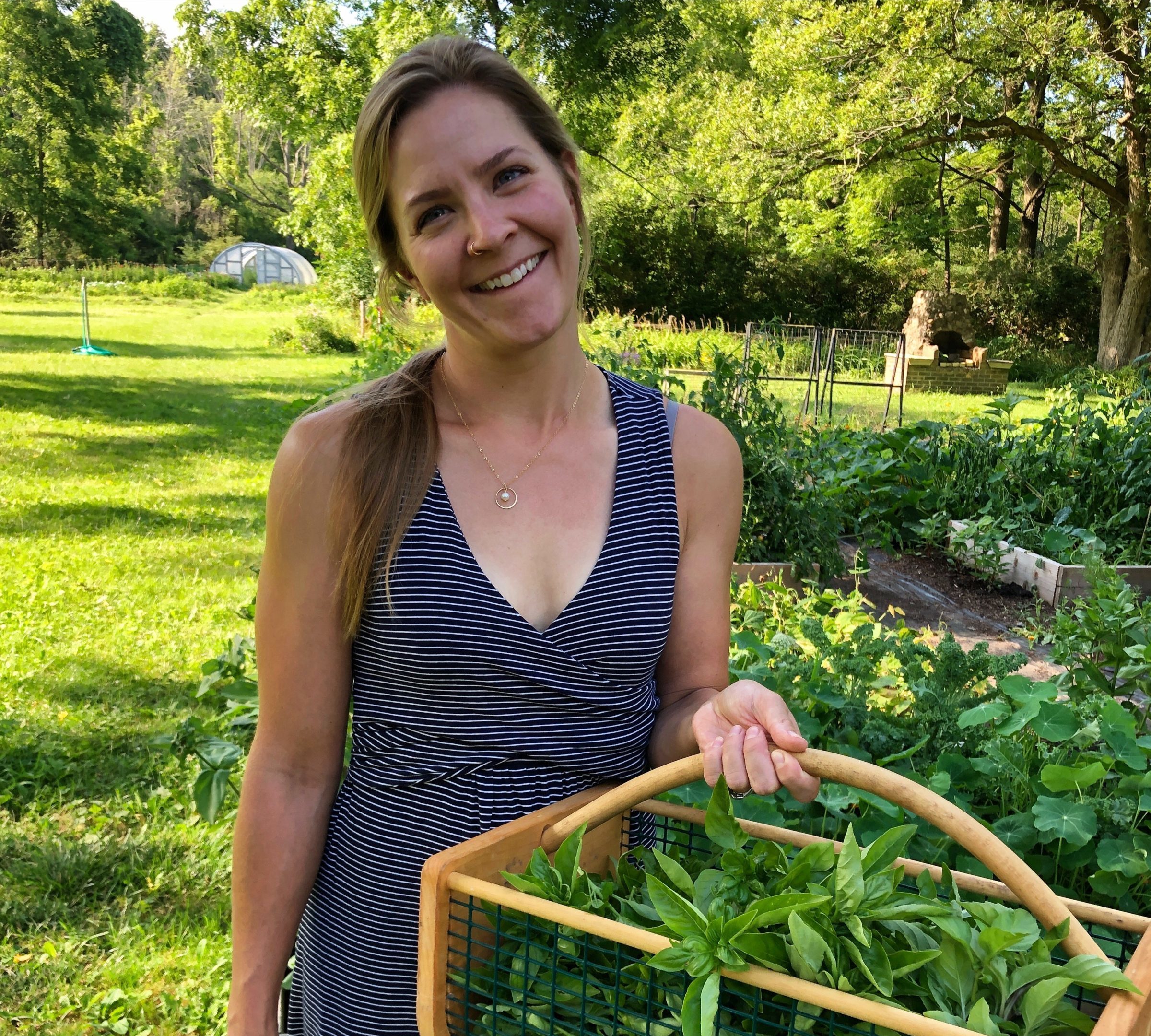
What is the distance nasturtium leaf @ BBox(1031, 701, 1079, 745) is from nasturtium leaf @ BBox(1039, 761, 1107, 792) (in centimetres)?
12

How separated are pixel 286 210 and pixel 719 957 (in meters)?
60.2

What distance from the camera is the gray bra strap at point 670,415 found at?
57.3 inches

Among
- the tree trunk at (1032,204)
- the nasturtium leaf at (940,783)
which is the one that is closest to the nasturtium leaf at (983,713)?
the nasturtium leaf at (940,783)

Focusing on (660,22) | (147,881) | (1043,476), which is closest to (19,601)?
(147,881)

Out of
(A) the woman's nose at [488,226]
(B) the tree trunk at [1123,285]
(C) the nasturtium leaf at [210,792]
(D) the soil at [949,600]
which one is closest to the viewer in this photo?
(A) the woman's nose at [488,226]

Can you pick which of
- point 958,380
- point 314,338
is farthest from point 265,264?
point 958,380

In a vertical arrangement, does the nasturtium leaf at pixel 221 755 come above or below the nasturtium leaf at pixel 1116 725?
below

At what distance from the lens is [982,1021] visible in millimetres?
753

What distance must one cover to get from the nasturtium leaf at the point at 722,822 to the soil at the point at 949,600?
3.32m

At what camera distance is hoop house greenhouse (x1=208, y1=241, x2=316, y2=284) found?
4397 cm

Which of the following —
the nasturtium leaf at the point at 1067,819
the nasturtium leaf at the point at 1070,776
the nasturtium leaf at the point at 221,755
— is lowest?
the nasturtium leaf at the point at 221,755

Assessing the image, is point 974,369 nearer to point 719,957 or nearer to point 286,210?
point 719,957

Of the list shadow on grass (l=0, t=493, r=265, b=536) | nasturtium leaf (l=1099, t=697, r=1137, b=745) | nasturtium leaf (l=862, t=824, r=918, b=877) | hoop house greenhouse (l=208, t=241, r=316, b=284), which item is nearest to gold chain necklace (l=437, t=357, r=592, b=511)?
nasturtium leaf (l=862, t=824, r=918, b=877)

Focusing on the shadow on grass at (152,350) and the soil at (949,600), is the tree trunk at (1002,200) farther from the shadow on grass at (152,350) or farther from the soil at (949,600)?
the soil at (949,600)
